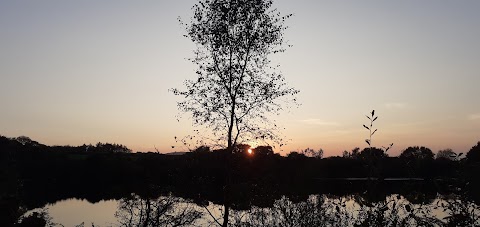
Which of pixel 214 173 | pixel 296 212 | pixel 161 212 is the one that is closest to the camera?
pixel 161 212

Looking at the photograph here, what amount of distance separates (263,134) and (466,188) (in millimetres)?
13992

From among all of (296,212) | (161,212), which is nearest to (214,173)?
(296,212)

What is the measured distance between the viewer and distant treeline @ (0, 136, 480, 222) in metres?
5.26

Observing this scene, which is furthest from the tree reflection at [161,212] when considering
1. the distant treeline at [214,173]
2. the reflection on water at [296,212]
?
the distant treeline at [214,173]

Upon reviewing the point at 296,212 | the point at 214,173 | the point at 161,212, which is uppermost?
the point at 214,173

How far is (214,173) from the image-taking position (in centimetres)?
2061

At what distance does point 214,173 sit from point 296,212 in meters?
8.32

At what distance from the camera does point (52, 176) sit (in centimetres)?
8550

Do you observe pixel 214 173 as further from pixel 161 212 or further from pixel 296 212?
pixel 161 212

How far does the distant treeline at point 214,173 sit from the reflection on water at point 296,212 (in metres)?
0.28

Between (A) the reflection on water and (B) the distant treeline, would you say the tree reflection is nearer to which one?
(A) the reflection on water

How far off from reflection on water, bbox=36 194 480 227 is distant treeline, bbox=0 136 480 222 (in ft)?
0.93

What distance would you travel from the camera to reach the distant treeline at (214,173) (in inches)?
207

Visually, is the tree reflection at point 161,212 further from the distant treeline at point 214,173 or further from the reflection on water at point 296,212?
the distant treeline at point 214,173
